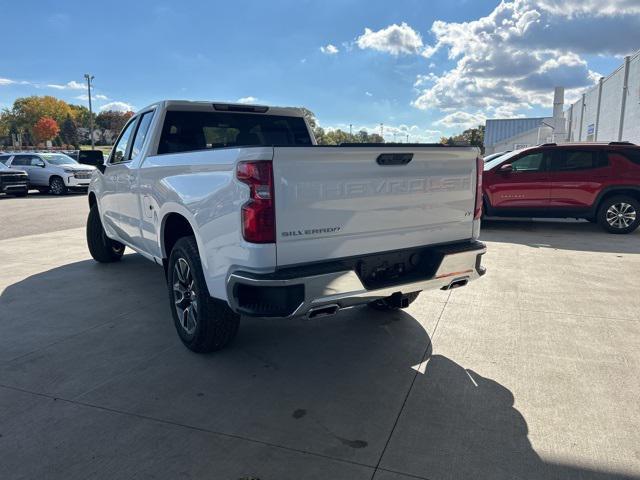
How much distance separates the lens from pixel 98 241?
22.7 ft

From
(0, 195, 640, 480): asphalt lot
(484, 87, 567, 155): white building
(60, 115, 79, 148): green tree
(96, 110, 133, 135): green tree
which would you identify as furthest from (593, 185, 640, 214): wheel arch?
(96, 110, 133, 135): green tree

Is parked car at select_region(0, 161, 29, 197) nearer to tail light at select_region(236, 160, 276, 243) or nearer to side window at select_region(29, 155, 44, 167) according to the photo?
side window at select_region(29, 155, 44, 167)

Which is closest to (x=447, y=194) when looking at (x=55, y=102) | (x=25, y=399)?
(x=25, y=399)

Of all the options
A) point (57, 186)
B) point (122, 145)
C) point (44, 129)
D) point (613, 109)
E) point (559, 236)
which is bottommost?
point (559, 236)

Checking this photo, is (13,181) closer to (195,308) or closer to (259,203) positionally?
(195,308)

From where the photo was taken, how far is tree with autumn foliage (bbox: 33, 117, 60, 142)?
333ft

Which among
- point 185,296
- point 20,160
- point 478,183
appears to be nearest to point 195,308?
point 185,296

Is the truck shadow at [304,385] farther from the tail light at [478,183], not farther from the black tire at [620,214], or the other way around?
the black tire at [620,214]

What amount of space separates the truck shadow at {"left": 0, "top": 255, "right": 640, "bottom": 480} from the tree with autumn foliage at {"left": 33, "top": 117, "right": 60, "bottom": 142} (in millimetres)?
113585

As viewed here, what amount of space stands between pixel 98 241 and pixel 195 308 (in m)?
3.86

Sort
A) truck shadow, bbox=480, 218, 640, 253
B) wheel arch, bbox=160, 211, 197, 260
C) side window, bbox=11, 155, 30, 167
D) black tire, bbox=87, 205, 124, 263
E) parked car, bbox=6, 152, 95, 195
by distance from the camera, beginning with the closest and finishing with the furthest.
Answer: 1. wheel arch, bbox=160, 211, 197, 260
2. black tire, bbox=87, 205, 124, 263
3. truck shadow, bbox=480, 218, 640, 253
4. parked car, bbox=6, 152, 95, 195
5. side window, bbox=11, 155, 30, 167

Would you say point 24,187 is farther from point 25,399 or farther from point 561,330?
point 561,330

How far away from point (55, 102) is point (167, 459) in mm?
130568

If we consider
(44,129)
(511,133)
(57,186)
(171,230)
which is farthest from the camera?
(44,129)
